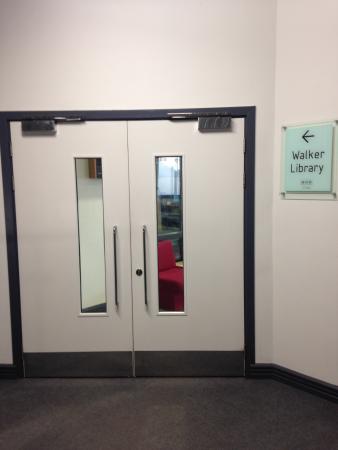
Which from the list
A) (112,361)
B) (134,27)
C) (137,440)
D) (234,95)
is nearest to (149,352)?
(112,361)

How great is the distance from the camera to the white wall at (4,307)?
2.45 meters

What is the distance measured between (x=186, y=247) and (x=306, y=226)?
2.57 ft

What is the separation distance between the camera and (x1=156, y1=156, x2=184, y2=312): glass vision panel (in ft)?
7.93

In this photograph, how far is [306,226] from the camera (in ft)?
7.36

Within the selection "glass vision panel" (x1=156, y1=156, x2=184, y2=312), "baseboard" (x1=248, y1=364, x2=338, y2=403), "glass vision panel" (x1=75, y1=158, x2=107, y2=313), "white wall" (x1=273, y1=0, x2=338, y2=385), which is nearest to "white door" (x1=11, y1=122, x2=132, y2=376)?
"glass vision panel" (x1=75, y1=158, x2=107, y2=313)

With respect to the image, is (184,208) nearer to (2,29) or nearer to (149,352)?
(149,352)

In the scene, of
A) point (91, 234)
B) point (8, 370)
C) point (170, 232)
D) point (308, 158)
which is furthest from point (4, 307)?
point (308, 158)

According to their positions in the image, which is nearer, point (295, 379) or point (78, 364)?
point (295, 379)

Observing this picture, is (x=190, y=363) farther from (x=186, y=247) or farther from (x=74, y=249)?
(x=74, y=249)

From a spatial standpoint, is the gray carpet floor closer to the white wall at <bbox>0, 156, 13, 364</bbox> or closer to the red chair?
the white wall at <bbox>0, 156, 13, 364</bbox>

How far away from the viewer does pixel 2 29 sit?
2.31 metres

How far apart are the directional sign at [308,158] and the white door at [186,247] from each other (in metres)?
0.31

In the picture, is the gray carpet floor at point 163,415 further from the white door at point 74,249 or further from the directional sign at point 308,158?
the directional sign at point 308,158

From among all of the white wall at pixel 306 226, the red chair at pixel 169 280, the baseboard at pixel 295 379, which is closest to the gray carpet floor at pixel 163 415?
the baseboard at pixel 295 379
